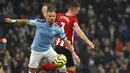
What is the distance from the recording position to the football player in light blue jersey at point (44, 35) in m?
13.9

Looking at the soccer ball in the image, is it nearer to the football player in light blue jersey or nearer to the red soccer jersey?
the football player in light blue jersey

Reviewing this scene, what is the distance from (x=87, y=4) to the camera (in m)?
29.9

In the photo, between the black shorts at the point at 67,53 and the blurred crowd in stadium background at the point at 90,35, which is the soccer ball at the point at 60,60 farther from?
the blurred crowd in stadium background at the point at 90,35

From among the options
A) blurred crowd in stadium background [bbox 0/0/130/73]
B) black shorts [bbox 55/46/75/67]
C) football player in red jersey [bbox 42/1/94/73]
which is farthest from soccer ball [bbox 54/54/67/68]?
blurred crowd in stadium background [bbox 0/0/130/73]

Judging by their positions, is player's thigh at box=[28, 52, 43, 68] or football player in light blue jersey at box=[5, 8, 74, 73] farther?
player's thigh at box=[28, 52, 43, 68]

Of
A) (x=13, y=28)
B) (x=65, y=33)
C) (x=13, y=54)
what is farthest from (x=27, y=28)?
(x=65, y=33)

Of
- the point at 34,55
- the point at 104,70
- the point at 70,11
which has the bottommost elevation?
the point at 104,70

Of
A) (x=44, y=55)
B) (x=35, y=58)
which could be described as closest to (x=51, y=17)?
(x=44, y=55)

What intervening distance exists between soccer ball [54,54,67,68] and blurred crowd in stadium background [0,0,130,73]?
Answer: 6943 millimetres

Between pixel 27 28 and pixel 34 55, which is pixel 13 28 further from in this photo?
pixel 34 55

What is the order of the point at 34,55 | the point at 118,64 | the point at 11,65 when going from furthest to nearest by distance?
the point at 118,64, the point at 11,65, the point at 34,55

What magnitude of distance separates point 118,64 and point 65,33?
9240 mm

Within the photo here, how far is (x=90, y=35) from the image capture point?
26.0 meters

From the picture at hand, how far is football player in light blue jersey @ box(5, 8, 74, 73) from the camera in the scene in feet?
45.5
